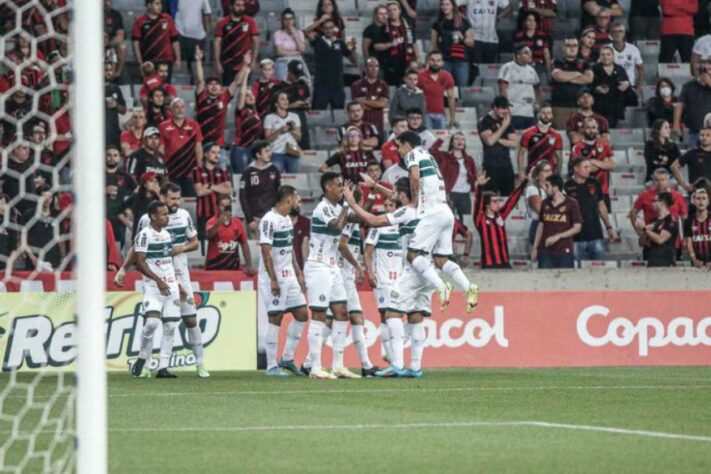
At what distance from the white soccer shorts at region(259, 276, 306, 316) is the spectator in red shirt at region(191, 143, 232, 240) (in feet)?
10.1

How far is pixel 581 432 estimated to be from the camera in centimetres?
977

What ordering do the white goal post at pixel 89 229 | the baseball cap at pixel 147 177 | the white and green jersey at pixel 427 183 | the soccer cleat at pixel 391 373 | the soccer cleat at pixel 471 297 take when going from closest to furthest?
the white goal post at pixel 89 229
the soccer cleat at pixel 471 297
the white and green jersey at pixel 427 183
the soccer cleat at pixel 391 373
the baseball cap at pixel 147 177

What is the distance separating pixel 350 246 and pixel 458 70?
706cm

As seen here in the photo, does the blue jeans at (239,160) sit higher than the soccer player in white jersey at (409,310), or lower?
higher

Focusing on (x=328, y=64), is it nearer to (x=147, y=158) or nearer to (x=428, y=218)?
(x=147, y=158)

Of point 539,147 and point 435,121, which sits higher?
point 435,121

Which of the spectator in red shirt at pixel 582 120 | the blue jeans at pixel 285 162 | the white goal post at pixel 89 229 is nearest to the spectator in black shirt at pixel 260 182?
the blue jeans at pixel 285 162

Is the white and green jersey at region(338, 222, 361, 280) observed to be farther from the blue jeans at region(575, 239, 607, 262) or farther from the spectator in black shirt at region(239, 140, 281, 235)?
the blue jeans at region(575, 239, 607, 262)

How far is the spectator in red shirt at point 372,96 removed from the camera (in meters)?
22.7

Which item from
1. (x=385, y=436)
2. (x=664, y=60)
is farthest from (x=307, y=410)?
(x=664, y=60)

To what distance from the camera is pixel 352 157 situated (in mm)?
20969

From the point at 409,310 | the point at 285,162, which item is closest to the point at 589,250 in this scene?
the point at 285,162

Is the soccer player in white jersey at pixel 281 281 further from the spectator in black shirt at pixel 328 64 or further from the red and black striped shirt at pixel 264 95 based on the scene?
the spectator in black shirt at pixel 328 64

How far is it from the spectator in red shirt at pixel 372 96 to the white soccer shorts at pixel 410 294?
246 inches
